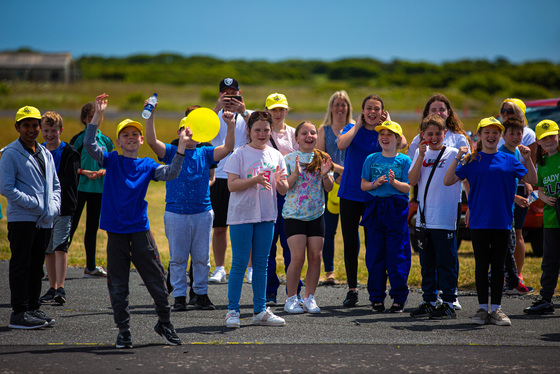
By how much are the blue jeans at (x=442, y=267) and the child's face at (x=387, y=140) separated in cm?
97

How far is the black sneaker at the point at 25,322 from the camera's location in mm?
6090

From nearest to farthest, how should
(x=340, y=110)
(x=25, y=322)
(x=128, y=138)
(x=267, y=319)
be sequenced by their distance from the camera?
(x=128, y=138) < (x=25, y=322) < (x=267, y=319) < (x=340, y=110)

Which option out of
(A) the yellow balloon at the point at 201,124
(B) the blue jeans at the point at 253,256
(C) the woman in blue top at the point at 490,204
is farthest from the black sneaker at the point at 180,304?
(C) the woman in blue top at the point at 490,204

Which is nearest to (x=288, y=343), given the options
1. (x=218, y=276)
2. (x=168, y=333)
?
(x=168, y=333)

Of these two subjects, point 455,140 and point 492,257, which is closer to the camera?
point 492,257

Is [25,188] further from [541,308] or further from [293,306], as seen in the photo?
[541,308]

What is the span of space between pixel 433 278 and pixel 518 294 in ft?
5.45

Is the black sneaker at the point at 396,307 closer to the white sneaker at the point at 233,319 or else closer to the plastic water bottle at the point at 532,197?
the white sneaker at the point at 233,319

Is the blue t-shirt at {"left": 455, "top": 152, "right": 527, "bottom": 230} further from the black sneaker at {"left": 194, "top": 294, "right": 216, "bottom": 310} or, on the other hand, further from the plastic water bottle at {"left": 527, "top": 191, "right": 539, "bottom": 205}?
the black sneaker at {"left": 194, "top": 294, "right": 216, "bottom": 310}

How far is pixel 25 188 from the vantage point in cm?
627

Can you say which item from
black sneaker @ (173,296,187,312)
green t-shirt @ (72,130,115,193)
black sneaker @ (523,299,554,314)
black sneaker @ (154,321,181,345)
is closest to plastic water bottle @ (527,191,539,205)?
black sneaker @ (523,299,554,314)

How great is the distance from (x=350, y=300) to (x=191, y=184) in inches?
85.8

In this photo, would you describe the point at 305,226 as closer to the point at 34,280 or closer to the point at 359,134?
the point at 359,134

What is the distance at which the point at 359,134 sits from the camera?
757 centimetres
